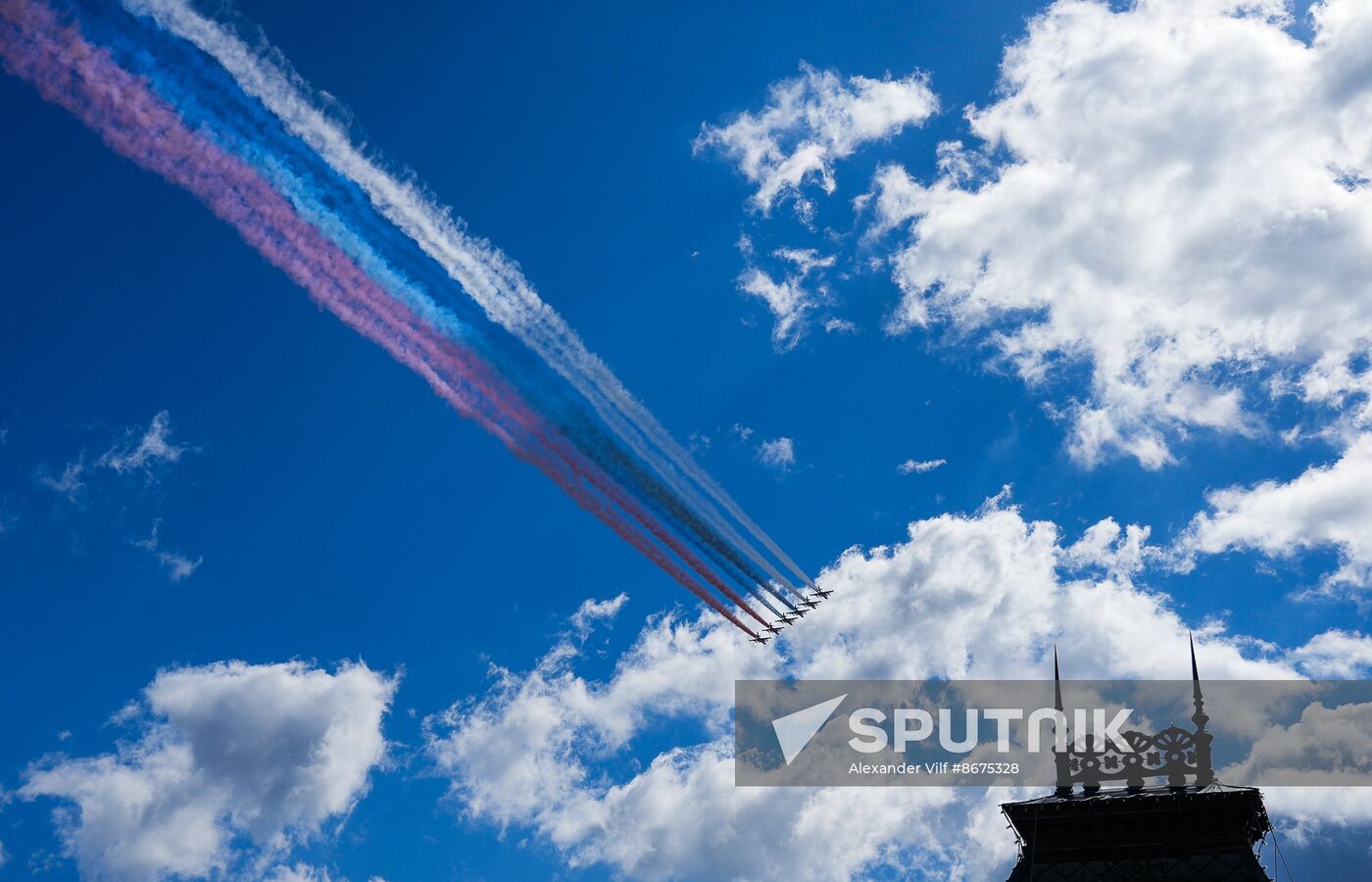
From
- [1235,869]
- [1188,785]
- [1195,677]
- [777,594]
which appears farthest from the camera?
[777,594]

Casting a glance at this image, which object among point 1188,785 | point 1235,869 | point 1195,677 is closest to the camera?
point 1235,869

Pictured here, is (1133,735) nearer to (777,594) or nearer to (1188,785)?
(1188,785)

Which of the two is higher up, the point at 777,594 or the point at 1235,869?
the point at 777,594

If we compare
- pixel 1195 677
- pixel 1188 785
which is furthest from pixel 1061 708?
pixel 1188 785

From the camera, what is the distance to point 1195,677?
74250mm

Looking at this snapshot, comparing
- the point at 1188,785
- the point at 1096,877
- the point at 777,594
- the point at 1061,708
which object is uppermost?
the point at 777,594

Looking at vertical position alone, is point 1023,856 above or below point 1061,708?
below

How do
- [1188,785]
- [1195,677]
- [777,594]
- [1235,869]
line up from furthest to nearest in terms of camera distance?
1. [777,594]
2. [1195,677]
3. [1188,785]
4. [1235,869]

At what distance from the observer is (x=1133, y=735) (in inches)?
2613

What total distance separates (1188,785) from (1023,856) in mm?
8496

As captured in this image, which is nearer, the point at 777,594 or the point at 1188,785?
the point at 1188,785

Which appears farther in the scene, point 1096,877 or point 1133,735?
point 1133,735

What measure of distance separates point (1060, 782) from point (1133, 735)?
4.43 m

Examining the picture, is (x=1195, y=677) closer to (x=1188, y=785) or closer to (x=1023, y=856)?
(x=1188, y=785)
